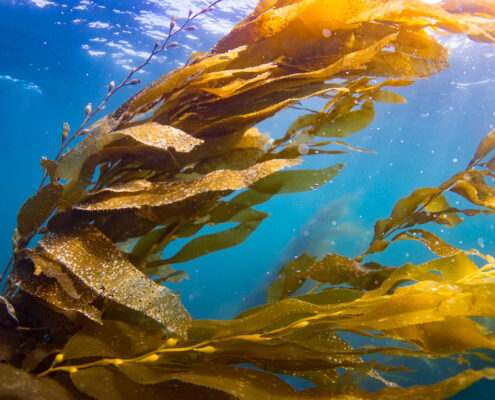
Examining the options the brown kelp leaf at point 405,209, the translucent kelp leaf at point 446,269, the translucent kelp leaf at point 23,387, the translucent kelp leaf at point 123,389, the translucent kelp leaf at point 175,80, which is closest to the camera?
the translucent kelp leaf at point 23,387

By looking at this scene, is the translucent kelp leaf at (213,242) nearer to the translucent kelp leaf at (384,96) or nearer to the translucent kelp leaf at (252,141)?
the translucent kelp leaf at (252,141)

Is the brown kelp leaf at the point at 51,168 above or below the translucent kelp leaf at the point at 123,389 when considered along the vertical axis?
above

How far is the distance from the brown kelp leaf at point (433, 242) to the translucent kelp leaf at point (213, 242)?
545mm

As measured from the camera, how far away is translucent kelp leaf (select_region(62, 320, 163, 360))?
739 millimetres

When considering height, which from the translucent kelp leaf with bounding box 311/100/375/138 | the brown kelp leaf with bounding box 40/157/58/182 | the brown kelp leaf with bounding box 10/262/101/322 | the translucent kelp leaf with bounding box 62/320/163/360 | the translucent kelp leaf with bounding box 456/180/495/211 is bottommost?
the translucent kelp leaf with bounding box 62/320/163/360

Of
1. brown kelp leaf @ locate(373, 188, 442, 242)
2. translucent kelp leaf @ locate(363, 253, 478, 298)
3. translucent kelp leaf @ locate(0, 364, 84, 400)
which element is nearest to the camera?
translucent kelp leaf @ locate(0, 364, 84, 400)

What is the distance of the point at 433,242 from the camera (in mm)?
1024

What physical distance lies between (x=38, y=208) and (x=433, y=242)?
1225 millimetres

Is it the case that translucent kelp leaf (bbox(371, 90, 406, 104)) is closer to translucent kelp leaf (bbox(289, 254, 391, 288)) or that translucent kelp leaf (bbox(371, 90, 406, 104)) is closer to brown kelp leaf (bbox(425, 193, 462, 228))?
brown kelp leaf (bbox(425, 193, 462, 228))

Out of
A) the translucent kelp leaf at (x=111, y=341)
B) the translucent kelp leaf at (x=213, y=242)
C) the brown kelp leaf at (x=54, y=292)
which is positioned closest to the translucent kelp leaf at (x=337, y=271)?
the translucent kelp leaf at (x=213, y=242)

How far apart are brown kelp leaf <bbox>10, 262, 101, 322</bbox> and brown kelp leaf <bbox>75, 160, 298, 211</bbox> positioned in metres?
0.20

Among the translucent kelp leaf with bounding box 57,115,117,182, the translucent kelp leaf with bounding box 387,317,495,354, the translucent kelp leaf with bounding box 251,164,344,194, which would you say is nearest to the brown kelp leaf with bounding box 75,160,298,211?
the translucent kelp leaf with bounding box 57,115,117,182

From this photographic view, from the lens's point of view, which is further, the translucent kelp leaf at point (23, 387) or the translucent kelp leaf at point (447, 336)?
the translucent kelp leaf at point (447, 336)

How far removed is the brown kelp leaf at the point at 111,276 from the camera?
0.68m
